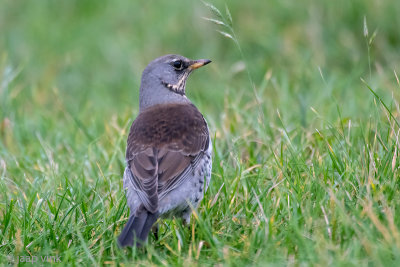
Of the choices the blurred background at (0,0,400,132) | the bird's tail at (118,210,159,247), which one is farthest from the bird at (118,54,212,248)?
the blurred background at (0,0,400,132)

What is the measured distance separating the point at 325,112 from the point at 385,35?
251 centimetres

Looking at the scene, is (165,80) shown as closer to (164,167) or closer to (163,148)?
(163,148)

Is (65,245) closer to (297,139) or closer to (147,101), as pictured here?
(147,101)

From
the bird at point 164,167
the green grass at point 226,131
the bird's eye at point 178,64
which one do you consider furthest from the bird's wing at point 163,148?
the bird's eye at point 178,64

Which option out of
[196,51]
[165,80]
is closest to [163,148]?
[165,80]

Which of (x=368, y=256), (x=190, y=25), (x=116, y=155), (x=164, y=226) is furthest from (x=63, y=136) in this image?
(x=368, y=256)

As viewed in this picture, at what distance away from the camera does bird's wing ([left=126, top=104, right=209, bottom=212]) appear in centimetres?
481

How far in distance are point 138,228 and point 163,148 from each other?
76 cm

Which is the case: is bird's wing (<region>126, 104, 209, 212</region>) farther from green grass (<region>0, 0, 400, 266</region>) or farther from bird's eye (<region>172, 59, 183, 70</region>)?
bird's eye (<region>172, 59, 183, 70</region>)

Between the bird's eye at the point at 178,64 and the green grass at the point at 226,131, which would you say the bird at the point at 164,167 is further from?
the bird's eye at the point at 178,64

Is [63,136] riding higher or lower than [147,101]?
lower

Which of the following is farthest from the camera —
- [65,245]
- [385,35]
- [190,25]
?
[190,25]

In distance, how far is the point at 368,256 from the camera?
388 centimetres

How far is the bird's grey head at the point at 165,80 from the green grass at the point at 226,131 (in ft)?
1.52
